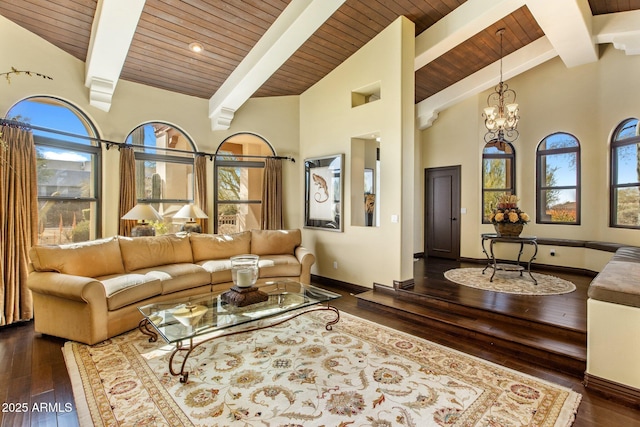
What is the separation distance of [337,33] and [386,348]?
13.6 ft

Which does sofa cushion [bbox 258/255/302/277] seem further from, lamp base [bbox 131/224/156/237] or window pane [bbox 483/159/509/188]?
window pane [bbox 483/159/509/188]

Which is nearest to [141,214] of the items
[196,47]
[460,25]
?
[196,47]

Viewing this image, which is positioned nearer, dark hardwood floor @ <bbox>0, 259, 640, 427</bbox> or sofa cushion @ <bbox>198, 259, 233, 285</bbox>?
dark hardwood floor @ <bbox>0, 259, 640, 427</bbox>

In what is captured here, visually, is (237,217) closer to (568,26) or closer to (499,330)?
(499,330)

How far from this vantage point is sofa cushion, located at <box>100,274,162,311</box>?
10.6 feet

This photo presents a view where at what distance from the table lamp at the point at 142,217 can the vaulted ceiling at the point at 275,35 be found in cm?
155

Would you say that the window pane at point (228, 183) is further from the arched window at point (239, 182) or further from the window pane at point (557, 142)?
the window pane at point (557, 142)

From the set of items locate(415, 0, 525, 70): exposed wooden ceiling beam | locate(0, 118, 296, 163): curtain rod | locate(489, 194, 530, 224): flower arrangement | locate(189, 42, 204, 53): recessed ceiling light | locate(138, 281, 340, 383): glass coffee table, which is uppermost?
locate(415, 0, 525, 70): exposed wooden ceiling beam

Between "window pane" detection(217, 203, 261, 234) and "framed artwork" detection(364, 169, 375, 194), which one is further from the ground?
"framed artwork" detection(364, 169, 375, 194)

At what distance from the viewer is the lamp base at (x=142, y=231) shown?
4559mm

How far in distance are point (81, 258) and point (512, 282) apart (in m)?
5.62

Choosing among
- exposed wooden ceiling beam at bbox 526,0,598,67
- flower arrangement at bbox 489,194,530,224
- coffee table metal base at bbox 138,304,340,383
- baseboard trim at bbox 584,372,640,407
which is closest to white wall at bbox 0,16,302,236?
coffee table metal base at bbox 138,304,340,383

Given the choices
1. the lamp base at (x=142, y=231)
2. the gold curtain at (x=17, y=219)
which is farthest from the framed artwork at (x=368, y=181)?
the gold curtain at (x=17, y=219)

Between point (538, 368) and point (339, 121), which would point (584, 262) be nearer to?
point (538, 368)
